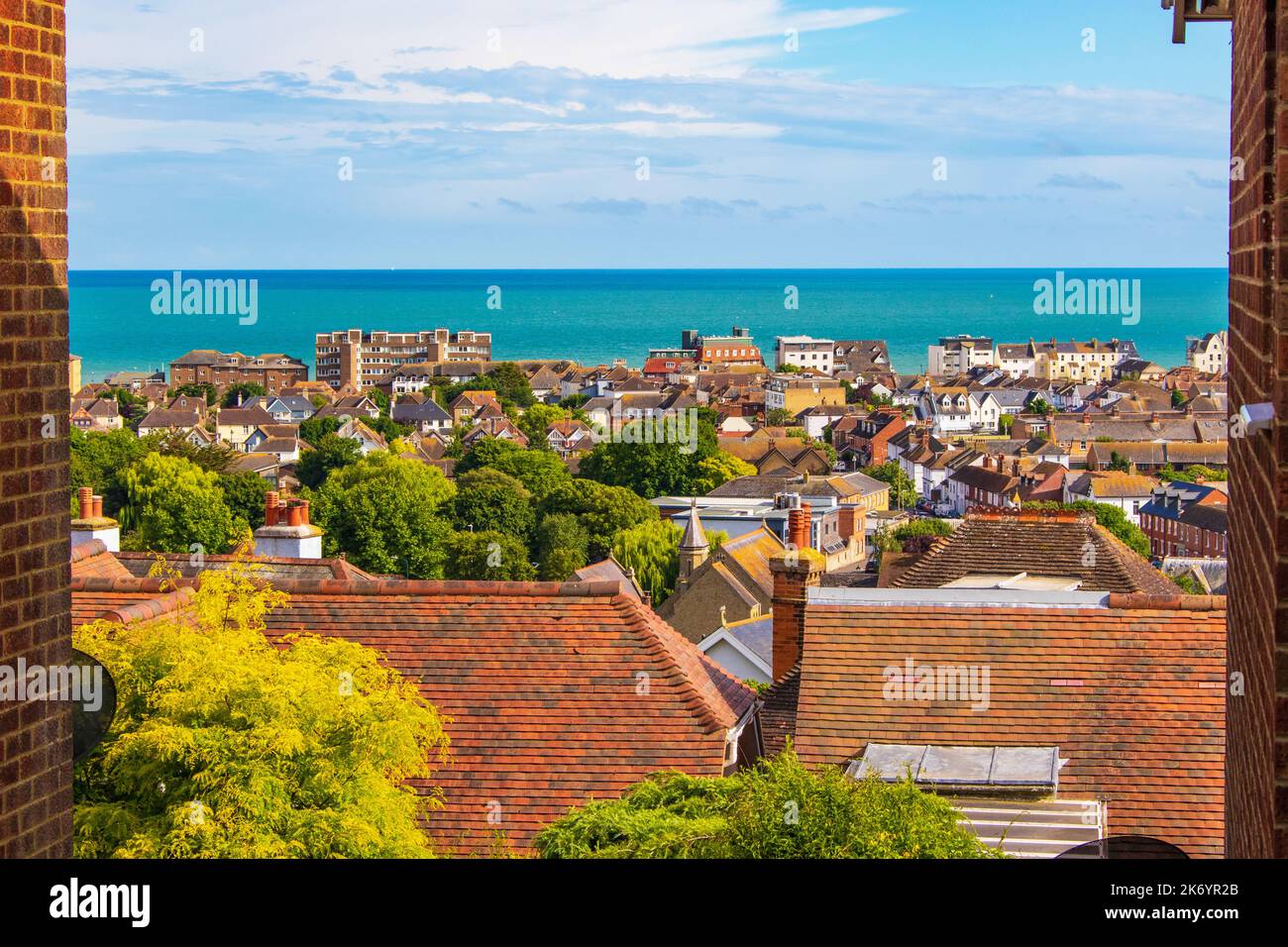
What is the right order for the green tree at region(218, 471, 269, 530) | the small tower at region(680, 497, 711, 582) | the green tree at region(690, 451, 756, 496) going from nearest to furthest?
the small tower at region(680, 497, 711, 582), the green tree at region(218, 471, 269, 530), the green tree at region(690, 451, 756, 496)

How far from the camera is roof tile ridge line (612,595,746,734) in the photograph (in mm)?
14672

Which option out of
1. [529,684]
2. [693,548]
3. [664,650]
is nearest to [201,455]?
[693,548]

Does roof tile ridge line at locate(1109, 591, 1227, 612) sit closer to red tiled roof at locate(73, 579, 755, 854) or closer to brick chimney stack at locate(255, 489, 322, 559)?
red tiled roof at locate(73, 579, 755, 854)

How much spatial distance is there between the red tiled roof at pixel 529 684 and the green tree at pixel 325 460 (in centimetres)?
7897

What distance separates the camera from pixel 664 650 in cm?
1527

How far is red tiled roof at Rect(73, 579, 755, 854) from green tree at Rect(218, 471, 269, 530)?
199ft

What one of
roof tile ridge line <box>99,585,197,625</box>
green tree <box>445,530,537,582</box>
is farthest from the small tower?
roof tile ridge line <box>99,585,197,625</box>

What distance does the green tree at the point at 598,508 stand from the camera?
246ft

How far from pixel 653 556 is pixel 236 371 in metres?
122
